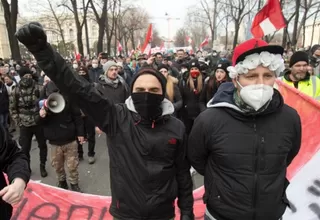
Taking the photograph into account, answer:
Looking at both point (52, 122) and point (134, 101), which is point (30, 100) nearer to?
point (52, 122)

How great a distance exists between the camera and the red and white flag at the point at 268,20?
142 inches

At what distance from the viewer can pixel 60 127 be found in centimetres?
409

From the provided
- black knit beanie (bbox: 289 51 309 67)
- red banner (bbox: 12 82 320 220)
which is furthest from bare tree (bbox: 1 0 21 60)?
black knit beanie (bbox: 289 51 309 67)

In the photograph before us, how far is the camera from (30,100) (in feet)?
16.4

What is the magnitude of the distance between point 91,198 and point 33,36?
2.55 metres

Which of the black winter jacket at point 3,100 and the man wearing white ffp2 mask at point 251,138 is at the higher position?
the man wearing white ffp2 mask at point 251,138

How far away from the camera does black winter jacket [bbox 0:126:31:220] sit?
5.60 ft

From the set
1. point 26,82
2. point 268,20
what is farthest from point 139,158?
point 26,82

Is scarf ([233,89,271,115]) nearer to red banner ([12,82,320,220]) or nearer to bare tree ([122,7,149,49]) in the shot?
red banner ([12,82,320,220])

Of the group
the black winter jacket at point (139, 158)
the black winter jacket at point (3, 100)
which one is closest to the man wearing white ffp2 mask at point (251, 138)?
the black winter jacket at point (139, 158)

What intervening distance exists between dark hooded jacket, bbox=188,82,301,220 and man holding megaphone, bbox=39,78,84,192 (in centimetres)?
271

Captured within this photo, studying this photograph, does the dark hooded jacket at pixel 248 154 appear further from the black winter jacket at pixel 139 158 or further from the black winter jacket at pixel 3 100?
the black winter jacket at pixel 3 100

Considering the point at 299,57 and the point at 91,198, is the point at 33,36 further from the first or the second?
the point at 299,57

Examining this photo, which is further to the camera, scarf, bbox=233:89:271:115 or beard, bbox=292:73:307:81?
beard, bbox=292:73:307:81
